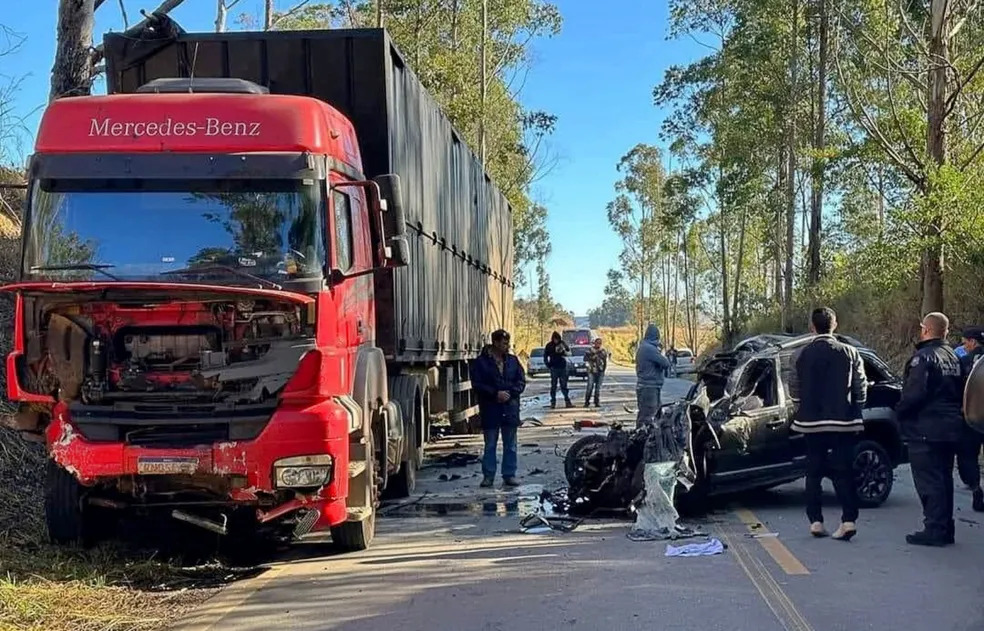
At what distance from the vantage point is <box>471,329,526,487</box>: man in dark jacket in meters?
11.4

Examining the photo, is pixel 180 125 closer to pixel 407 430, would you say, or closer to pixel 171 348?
pixel 171 348

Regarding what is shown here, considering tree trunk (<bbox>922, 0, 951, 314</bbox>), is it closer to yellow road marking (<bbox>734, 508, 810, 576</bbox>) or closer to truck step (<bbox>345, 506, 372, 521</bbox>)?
yellow road marking (<bbox>734, 508, 810, 576</bbox>)

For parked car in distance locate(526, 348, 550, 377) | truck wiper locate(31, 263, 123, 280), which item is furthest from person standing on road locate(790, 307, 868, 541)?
parked car in distance locate(526, 348, 550, 377)

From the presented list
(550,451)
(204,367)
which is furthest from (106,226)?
(550,451)

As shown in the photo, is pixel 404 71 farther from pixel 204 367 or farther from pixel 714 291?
pixel 714 291

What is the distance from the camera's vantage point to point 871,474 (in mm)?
9703

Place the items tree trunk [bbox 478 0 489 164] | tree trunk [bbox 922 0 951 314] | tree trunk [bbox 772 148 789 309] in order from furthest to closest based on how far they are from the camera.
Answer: tree trunk [bbox 772 148 789 309], tree trunk [bbox 478 0 489 164], tree trunk [bbox 922 0 951 314]

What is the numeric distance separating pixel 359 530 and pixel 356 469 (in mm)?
993

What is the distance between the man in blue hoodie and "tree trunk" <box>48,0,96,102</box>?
313 inches

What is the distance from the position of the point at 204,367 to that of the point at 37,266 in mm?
1372

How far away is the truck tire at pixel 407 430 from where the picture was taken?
10.4m

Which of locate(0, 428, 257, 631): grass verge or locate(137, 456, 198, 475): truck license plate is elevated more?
locate(137, 456, 198, 475): truck license plate

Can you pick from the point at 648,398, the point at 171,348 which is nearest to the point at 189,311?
the point at 171,348

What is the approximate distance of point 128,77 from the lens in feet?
32.5
